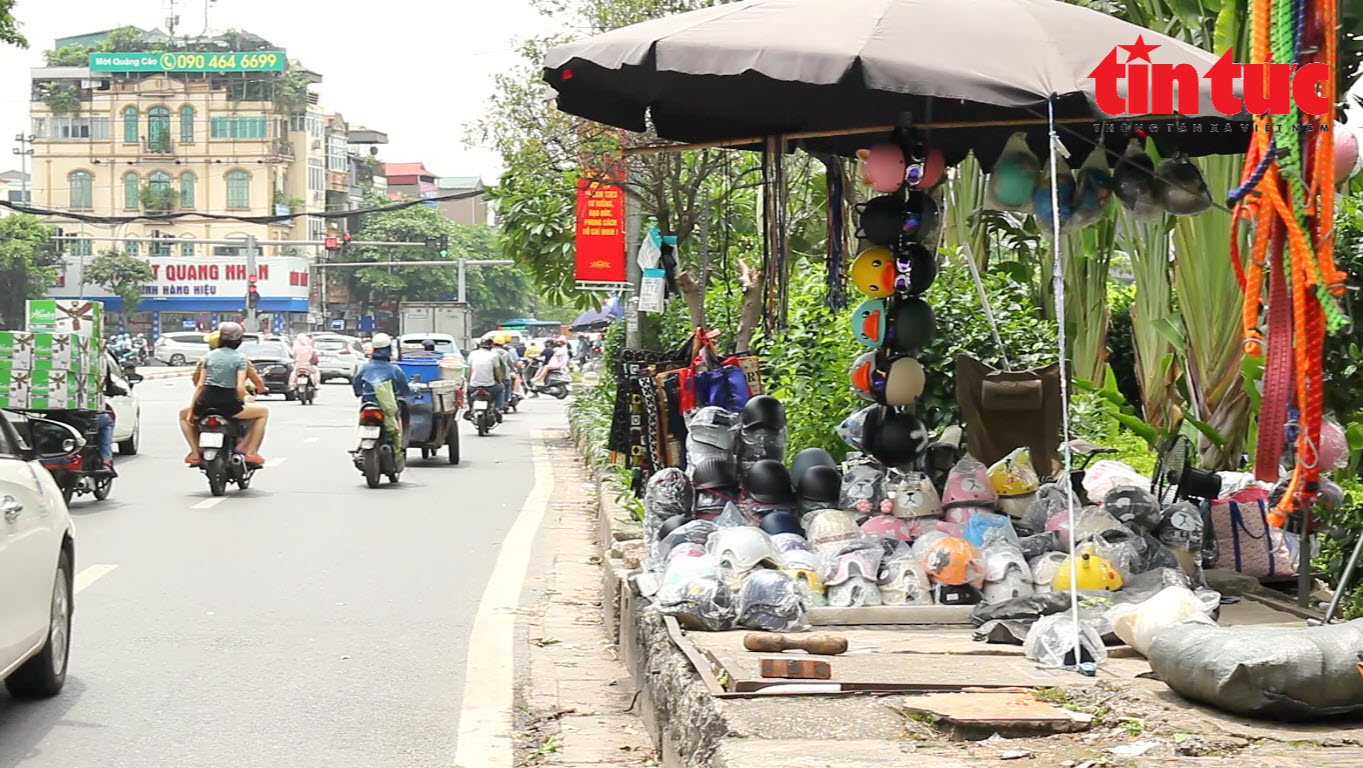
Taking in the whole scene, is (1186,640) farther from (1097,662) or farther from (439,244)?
(439,244)

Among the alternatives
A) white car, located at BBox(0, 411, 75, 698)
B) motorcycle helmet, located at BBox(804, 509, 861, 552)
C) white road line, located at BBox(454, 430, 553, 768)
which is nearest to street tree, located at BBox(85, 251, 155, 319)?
white road line, located at BBox(454, 430, 553, 768)

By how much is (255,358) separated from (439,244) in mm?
53745

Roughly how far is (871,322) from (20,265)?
6675 cm

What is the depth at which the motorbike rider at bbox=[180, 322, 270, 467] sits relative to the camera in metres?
16.2

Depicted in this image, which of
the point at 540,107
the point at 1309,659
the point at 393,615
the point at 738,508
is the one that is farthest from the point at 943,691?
the point at 540,107

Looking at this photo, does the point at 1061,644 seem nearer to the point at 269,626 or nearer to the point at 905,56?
the point at 905,56

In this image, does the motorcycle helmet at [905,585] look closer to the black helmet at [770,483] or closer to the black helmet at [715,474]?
the black helmet at [770,483]

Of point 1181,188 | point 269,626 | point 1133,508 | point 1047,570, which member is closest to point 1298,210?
point 1047,570

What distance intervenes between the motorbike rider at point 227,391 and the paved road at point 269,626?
0.53 metres

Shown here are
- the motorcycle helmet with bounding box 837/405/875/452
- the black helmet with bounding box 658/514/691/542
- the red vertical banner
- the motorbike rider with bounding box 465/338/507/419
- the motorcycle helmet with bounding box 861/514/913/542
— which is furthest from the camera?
the motorbike rider with bounding box 465/338/507/419

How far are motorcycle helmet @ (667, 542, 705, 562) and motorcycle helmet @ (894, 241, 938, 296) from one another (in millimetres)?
1952

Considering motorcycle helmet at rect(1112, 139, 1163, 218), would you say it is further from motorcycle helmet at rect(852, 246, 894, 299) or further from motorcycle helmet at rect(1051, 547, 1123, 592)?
motorcycle helmet at rect(1051, 547, 1123, 592)

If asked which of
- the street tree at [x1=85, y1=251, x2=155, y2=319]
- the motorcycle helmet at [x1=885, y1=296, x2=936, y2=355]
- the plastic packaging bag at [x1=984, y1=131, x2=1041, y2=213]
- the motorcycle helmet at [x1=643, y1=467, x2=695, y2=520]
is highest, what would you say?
the street tree at [x1=85, y1=251, x2=155, y2=319]

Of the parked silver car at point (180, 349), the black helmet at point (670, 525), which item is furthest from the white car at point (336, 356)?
the black helmet at point (670, 525)
